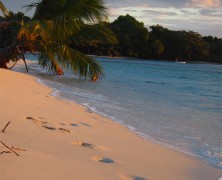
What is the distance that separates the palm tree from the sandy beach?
792 cm

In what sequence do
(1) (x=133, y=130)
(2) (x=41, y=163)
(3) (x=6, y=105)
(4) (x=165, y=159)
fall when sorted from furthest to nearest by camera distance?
(1) (x=133, y=130)
(3) (x=6, y=105)
(4) (x=165, y=159)
(2) (x=41, y=163)

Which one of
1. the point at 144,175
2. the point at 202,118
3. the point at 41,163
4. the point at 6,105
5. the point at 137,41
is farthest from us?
A: the point at 137,41

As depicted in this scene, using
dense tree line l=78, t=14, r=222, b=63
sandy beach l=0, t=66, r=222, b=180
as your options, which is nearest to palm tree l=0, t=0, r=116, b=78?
sandy beach l=0, t=66, r=222, b=180

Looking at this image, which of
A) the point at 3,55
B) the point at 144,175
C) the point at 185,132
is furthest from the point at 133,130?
the point at 3,55

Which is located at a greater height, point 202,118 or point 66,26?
point 66,26

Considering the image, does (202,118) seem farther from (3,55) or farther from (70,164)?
(3,55)

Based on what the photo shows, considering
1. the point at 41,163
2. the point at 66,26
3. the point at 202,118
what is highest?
the point at 66,26

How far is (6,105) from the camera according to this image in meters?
4.20

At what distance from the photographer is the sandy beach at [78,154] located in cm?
238

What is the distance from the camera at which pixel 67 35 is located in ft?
42.6

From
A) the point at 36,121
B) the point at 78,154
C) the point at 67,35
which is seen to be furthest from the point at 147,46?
the point at 78,154

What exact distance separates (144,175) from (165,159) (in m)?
0.71

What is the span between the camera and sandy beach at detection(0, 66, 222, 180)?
2379 millimetres

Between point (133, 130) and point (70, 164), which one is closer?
point (70, 164)
